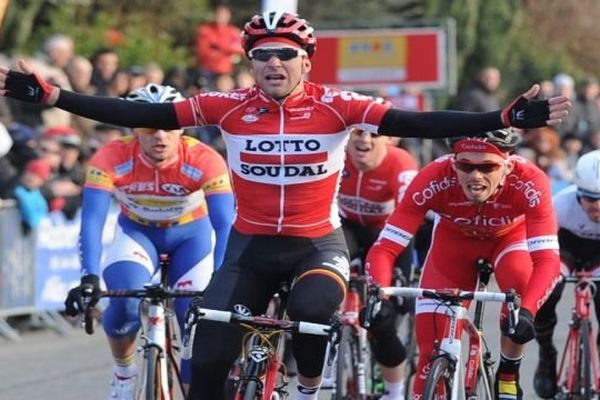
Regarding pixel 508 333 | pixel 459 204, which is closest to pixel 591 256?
pixel 459 204

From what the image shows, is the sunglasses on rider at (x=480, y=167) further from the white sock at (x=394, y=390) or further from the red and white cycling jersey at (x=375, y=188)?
the white sock at (x=394, y=390)

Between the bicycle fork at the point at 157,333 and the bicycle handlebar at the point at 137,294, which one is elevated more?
the bicycle handlebar at the point at 137,294

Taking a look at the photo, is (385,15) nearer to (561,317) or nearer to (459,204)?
(561,317)

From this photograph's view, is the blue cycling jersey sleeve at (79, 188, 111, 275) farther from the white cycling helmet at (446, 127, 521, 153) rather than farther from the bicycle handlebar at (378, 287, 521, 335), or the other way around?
the white cycling helmet at (446, 127, 521, 153)

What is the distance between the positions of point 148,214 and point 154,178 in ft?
0.85

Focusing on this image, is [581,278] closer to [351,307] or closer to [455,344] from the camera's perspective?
[351,307]

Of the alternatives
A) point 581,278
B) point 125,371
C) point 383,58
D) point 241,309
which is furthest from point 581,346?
point 383,58

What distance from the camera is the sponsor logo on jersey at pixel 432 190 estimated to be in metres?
8.95

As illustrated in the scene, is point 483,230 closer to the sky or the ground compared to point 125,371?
closer to the sky

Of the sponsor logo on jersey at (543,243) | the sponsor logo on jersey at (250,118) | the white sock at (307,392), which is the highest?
the sponsor logo on jersey at (250,118)

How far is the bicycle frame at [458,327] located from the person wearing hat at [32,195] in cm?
733

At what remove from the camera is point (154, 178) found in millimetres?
9992

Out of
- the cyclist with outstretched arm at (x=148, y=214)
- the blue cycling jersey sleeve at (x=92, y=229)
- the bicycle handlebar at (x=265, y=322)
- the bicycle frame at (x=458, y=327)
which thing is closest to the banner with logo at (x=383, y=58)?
the cyclist with outstretched arm at (x=148, y=214)

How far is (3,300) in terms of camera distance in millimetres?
15211
